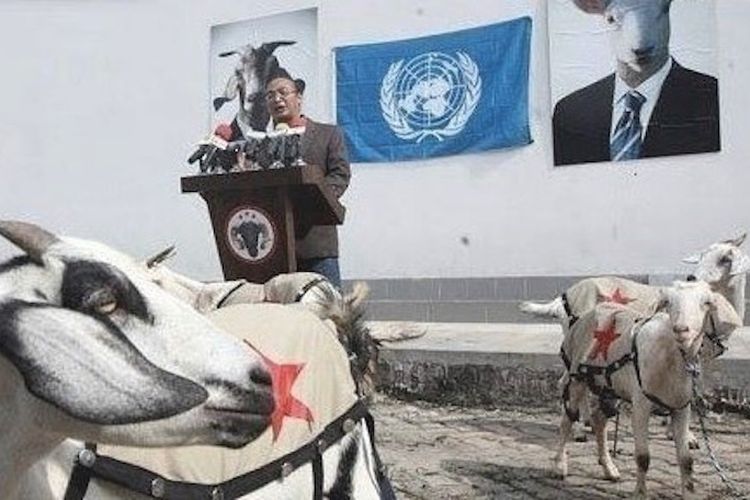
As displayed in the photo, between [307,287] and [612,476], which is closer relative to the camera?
[307,287]

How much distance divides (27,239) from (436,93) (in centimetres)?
845

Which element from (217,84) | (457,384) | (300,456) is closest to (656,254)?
(457,384)

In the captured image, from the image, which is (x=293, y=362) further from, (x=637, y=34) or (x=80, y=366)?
(x=637, y=34)

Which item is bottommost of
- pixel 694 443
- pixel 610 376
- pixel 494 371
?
pixel 694 443

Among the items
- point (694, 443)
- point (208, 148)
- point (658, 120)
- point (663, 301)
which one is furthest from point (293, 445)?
point (658, 120)

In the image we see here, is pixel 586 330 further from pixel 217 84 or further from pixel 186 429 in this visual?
pixel 217 84

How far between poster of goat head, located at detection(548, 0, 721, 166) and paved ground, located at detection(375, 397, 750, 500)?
2.70 m

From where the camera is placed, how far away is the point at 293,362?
2.60 metres

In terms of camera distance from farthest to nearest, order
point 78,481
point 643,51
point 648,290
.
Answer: point 643,51
point 648,290
point 78,481

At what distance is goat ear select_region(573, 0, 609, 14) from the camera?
29.7 ft

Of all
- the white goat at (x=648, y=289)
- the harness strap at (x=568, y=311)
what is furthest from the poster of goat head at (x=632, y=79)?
the harness strap at (x=568, y=311)

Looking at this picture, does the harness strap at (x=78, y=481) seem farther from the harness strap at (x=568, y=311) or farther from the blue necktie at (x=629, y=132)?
the blue necktie at (x=629, y=132)

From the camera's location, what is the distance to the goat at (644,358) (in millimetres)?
4824

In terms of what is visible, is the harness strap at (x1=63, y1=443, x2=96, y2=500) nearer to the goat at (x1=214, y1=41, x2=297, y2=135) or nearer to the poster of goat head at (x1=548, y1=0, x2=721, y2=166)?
the poster of goat head at (x1=548, y1=0, x2=721, y2=166)
